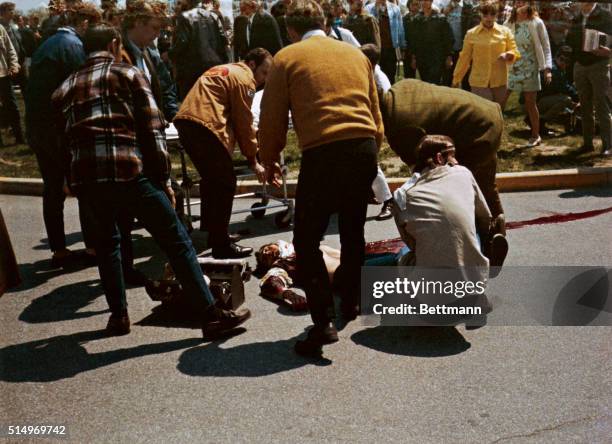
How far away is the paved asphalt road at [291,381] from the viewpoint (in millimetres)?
3453

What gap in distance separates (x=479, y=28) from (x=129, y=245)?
5.37 m

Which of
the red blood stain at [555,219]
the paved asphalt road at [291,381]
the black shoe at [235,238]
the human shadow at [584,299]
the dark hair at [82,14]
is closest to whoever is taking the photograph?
the paved asphalt road at [291,381]

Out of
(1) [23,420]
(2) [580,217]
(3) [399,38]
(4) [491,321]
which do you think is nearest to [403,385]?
(4) [491,321]

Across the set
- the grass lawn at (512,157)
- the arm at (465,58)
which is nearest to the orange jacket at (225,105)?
the grass lawn at (512,157)

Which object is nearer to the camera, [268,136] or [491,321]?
[268,136]

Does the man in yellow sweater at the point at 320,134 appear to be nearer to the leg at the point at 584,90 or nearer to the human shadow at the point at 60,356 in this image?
the human shadow at the point at 60,356

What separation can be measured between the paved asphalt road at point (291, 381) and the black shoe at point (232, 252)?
2.55 feet

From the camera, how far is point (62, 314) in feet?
16.7

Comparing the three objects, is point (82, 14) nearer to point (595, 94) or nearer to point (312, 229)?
point (312, 229)

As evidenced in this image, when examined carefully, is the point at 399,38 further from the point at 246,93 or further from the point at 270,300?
the point at 270,300

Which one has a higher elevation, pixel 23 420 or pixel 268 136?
pixel 268 136

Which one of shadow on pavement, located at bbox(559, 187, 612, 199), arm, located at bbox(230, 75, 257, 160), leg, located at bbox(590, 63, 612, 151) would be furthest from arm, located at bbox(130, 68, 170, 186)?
leg, located at bbox(590, 63, 612, 151)

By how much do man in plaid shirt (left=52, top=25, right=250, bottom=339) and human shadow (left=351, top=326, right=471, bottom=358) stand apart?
0.91 metres

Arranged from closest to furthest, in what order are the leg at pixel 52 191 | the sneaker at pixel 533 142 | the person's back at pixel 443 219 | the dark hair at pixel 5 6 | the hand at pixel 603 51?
the person's back at pixel 443 219
the leg at pixel 52 191
the hand at pixel 603 51
the sneaker at pixel 533 142
the dark hair at pixel 5 6
